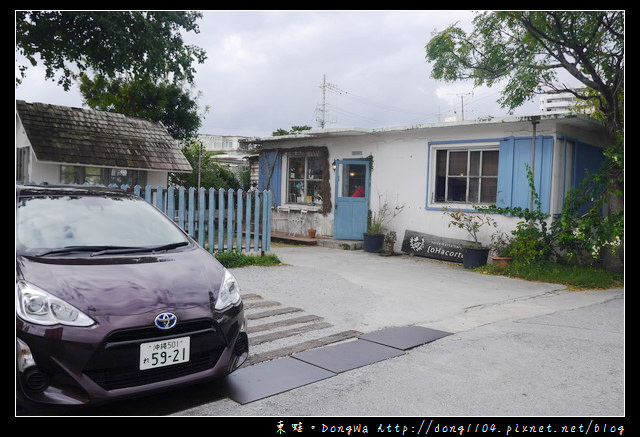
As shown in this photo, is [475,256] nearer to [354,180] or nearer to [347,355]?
[354,180]

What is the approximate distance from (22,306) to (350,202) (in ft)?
36.1

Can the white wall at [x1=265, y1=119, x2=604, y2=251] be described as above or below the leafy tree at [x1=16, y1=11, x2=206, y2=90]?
below

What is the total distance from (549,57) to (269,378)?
917 cm

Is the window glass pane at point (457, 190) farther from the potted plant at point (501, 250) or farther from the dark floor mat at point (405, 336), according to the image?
the dark floor mat at point (405, 336)

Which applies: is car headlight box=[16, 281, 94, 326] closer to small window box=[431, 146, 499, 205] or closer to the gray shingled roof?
small window box=[431, 146, 499, 205]

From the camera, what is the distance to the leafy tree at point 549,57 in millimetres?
9227

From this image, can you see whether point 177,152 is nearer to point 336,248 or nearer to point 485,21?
point 336,248

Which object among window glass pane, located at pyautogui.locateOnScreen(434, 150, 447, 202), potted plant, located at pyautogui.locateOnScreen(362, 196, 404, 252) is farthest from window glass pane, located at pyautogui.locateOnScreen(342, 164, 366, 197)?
window glass pane, located at pyautogui.locateOnScreen(434, 150, 447, 202)

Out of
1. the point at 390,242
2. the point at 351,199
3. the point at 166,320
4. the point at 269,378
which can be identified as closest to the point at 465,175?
the point at 390,242

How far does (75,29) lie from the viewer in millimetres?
11117

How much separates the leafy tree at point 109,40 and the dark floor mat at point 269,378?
29.4ft

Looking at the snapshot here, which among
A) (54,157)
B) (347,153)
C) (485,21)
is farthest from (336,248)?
(54,157)

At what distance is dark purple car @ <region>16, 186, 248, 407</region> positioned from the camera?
9.95 feet

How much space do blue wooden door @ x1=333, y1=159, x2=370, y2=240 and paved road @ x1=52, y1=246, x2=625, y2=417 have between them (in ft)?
13.3
